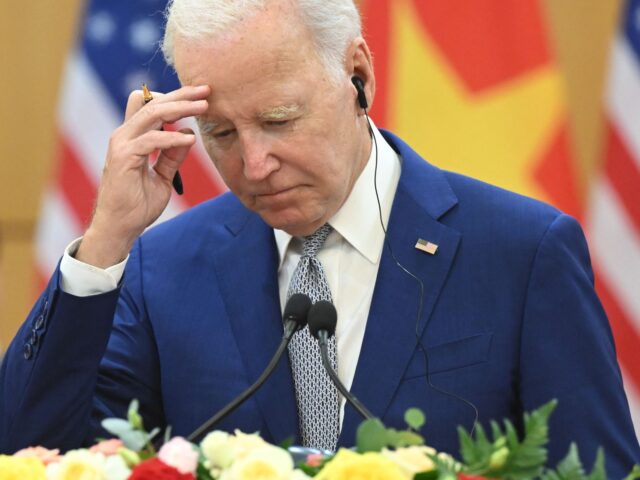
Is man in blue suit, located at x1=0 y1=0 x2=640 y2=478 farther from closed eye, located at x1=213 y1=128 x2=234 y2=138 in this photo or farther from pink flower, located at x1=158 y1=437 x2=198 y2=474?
pink flower, located at x1=158 y1=437 x2=198 y2=474

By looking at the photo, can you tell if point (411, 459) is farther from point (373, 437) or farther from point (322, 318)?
point (322, 318)

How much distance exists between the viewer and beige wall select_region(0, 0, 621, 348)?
12.5ft

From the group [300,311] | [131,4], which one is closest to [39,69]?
[131,4]

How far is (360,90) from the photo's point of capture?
2.18 m

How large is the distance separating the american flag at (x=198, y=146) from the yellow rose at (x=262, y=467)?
2509mm

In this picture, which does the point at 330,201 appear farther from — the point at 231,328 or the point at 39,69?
the point at 39,69

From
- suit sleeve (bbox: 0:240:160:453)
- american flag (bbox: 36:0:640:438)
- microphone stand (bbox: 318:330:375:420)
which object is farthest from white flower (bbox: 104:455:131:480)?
american flag (bbox: 36:0:640:438)

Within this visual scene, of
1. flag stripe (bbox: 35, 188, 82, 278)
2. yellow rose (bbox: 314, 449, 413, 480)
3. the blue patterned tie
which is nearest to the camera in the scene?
yellow rose (bbox: 314, 449, 413, 480)

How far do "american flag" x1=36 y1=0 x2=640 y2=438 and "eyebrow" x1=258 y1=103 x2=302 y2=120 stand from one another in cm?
172

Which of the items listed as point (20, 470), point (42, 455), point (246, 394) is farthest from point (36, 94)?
point (20, 470)

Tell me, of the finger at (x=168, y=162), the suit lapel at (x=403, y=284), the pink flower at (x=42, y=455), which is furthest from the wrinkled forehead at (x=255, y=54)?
the pink flower at (x=42, y=455)

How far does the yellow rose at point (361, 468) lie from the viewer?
1.26m

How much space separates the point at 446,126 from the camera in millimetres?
3754

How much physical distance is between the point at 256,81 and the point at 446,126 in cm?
180
